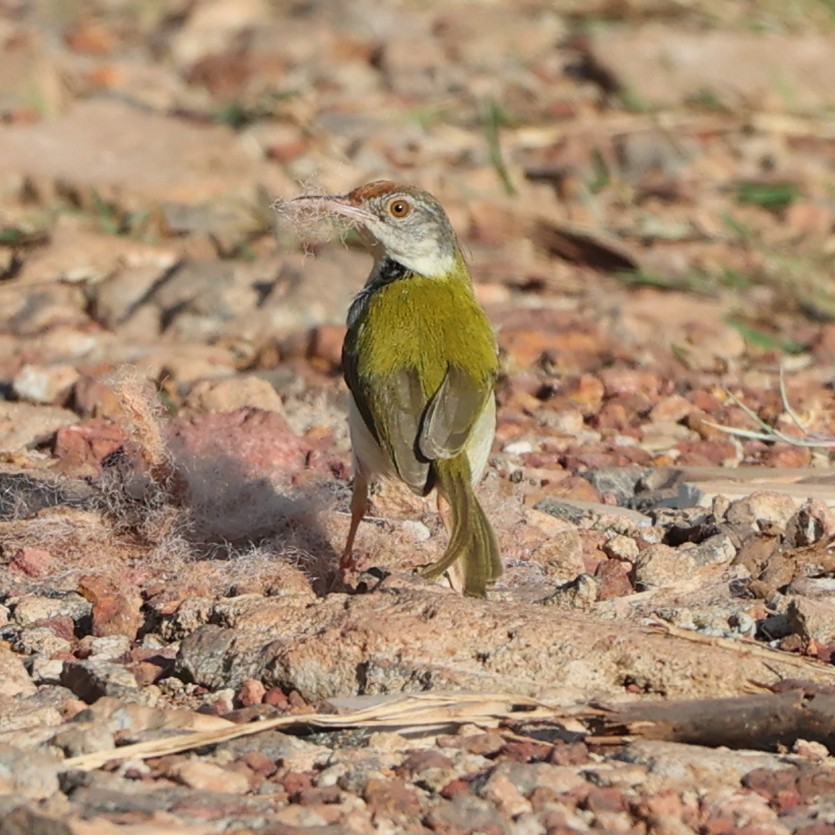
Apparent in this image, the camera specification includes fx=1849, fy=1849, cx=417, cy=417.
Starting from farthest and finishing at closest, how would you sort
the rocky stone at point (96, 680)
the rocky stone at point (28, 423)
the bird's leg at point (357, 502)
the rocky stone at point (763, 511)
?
the rocky stone at point (28, 423), the rocky stone at point (763, 511), the bird's leg at point (357, 502), the rocky stone at point (96, 680)

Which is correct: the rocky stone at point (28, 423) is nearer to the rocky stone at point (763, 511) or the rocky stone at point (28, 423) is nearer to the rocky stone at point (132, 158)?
the rocky stone at point (763, 511)

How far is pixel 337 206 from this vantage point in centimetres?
604

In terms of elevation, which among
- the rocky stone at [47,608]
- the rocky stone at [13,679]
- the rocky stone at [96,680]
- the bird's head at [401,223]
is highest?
the bird's head at [401,223]

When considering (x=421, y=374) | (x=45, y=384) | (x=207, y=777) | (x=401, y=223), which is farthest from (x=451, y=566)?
(x=45, y=384)

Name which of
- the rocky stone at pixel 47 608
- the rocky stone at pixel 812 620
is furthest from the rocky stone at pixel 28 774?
the rocky stone at pixel 812 620

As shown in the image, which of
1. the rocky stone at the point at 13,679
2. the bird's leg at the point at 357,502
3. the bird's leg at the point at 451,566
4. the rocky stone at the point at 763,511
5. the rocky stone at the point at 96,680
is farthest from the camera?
the rocky stone at the point at 763,511

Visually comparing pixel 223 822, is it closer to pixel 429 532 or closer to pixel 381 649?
pixel 381 649

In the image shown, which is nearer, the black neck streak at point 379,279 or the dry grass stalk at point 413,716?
the dry grass stalk at point 413,716

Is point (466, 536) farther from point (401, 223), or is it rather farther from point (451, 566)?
point (401, 223)

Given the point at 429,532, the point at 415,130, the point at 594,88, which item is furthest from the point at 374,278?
the point at 594,88

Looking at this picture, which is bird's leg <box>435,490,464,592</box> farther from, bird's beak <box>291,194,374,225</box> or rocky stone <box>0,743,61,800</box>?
rocky stone <box>0,743,61,800</box>

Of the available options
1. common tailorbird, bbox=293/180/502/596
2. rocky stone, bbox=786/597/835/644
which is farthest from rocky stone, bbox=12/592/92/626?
rocky stone, bbox=786/597/835/644

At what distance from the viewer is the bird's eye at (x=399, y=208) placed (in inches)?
238

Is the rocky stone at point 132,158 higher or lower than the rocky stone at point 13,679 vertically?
lower
